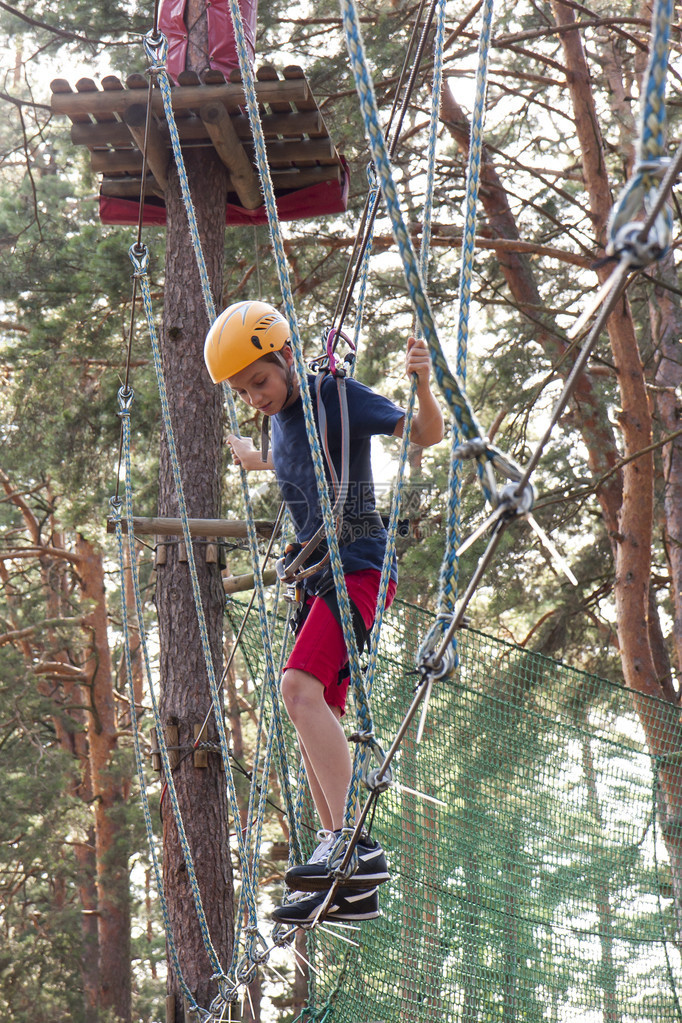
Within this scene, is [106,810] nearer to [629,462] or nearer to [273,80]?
[629,462]

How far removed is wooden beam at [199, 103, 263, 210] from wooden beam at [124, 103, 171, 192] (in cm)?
18

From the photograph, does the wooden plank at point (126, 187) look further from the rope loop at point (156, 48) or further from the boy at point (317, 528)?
the boy at point (317, 528)

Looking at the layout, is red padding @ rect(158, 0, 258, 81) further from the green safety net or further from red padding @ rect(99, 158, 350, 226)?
the green safety net

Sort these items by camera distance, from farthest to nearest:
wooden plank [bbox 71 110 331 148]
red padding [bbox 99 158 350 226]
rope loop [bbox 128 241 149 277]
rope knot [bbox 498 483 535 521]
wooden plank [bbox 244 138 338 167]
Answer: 1. red padding [bbox 99 158 350 226]
2. wooden plank [bbox 244 138 338 167]
3. wooden plank [bbox 71 110 331 148]
4. rope loop [bbox 128 241 149 277]
5. rope knot [bbox 498 483 535 521]

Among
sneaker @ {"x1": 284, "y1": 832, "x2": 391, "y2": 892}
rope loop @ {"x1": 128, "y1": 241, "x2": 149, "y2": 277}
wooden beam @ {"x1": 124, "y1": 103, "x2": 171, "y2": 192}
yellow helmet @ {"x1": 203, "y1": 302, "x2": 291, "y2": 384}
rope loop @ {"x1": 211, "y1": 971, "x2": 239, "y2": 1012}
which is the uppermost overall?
wooden beam @ {"x1": 124, "y1": 103, "x2": 171, "y2": 192}

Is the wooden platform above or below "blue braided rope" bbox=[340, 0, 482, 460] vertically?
above

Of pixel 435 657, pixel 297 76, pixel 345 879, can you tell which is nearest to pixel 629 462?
pixel 297 76

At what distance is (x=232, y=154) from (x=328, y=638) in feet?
6.70

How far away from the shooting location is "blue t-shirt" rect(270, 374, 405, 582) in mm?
1964

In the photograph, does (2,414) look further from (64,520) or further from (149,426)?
(149,426)

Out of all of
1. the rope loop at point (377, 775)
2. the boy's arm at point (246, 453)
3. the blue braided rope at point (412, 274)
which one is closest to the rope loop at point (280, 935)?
the rope loop at point (377, 775)

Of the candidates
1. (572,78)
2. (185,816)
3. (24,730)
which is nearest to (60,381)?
(24,730)

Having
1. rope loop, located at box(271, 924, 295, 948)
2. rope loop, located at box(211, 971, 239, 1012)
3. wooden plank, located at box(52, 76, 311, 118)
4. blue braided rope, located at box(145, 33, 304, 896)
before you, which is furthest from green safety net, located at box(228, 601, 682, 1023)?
wooden plank, located at box(52, 76, 311, 118)

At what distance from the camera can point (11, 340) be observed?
25.2ft
